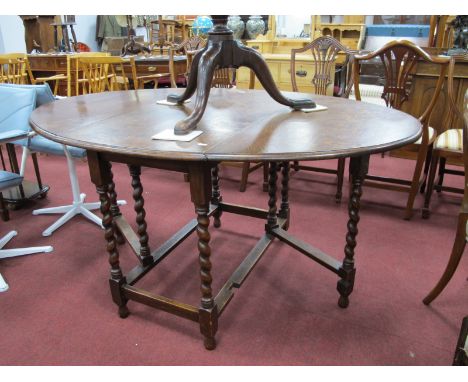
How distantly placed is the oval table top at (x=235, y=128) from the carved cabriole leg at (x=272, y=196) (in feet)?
1.18

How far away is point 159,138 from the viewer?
103 centimetres

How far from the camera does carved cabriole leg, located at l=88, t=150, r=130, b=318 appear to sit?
123 centimetres

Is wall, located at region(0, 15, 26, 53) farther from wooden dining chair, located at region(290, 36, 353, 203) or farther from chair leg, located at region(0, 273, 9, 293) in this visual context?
chair leg, located at region(0, 273, 9, 293)

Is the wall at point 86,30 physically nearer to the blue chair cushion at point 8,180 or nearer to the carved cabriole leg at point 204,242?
the blue chair cushion at point 8,180

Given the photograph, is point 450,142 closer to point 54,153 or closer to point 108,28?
point 54,153

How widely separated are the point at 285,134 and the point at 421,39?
4.30m

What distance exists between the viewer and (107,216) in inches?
52.2

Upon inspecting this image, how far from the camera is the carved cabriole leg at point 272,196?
1.83m

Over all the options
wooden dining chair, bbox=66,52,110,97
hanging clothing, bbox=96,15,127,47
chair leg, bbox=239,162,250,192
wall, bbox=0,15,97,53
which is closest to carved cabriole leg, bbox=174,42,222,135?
chair leg, bbox=239,162,250,192

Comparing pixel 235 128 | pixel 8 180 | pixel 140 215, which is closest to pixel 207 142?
pixel 235 128

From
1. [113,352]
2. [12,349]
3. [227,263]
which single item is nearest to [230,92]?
[227,263]

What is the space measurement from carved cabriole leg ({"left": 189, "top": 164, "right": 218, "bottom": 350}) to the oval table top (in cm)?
11

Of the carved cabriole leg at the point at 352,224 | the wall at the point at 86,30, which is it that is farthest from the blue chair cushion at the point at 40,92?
the wall at the point at 86,30

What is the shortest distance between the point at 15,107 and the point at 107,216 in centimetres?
111
